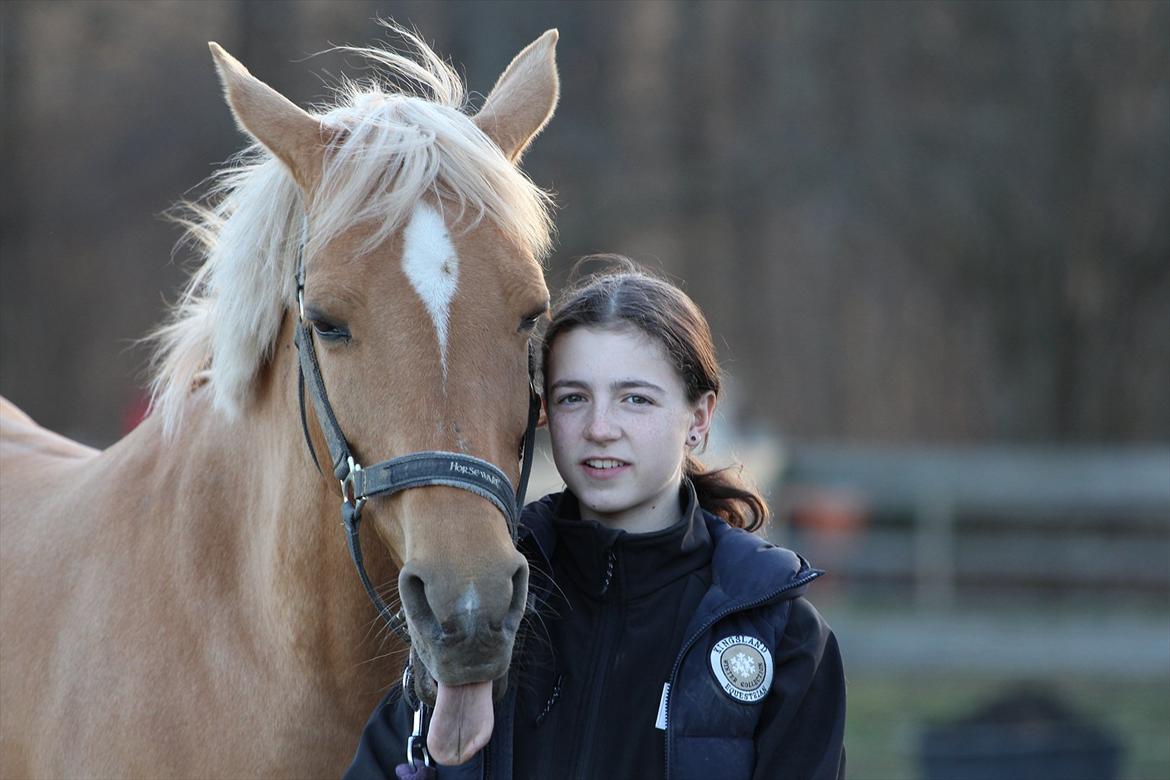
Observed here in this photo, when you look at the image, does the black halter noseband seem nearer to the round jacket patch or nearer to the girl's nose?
the girl's nose

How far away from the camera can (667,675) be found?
2264 millimetres

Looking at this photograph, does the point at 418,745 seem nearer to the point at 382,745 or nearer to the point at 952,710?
the point at 382,745

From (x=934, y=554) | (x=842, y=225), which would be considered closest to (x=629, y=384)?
(x=934, y=554)

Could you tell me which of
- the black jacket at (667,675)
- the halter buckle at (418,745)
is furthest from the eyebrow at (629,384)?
the halter buckle at (418,745)

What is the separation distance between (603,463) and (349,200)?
0.67m

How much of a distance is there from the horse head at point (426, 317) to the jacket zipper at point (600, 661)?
19 cm

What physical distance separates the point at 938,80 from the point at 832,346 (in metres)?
3.06

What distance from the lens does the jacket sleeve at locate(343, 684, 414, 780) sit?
89.5 inches

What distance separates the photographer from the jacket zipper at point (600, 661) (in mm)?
2211

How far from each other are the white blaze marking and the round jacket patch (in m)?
0.68

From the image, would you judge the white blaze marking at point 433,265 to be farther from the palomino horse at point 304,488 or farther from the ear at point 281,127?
the ear at point 281,127

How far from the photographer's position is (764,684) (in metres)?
2.19

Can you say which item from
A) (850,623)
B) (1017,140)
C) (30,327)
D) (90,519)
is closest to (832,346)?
(1017,140)

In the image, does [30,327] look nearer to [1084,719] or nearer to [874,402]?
[874,402]
